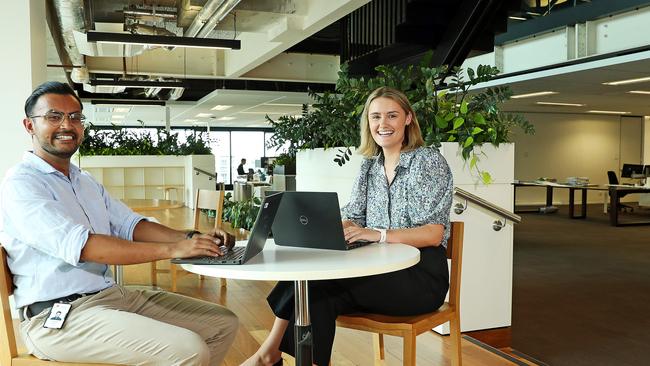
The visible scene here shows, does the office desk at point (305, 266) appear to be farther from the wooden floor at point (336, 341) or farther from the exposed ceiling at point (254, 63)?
the exposed ceiling at point (254, 63)

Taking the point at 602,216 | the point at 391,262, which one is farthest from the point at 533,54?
the point at 391,262

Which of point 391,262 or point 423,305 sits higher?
point 391,262

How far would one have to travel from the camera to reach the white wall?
16.8 m

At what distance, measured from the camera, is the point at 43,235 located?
1827mm

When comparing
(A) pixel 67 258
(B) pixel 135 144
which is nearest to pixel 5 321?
(A) pixel 67 258

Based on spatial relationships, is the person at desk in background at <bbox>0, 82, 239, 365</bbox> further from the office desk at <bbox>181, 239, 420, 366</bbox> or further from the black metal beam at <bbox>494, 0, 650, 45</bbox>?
the black metal beam at <bbox>494, 0, 650, 45</bbox>

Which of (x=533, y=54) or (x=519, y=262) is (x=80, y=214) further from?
(x=533, y=54)

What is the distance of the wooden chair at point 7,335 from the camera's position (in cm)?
179

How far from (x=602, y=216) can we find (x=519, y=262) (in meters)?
7.04

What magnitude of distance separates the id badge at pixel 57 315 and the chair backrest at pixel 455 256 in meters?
1.52

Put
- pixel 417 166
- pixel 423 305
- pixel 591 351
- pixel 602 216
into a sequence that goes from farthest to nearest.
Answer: pixel 602 216 < pixel 591 351 < pixel 417 166 < pixel 423 305

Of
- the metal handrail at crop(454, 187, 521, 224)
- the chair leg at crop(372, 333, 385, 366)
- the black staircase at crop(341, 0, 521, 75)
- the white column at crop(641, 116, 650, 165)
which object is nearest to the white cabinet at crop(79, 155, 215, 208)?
the black staircase at crop(341, 0, 521, 75)

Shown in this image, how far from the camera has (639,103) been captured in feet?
46.6

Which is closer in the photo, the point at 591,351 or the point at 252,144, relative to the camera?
the point at 591,351
